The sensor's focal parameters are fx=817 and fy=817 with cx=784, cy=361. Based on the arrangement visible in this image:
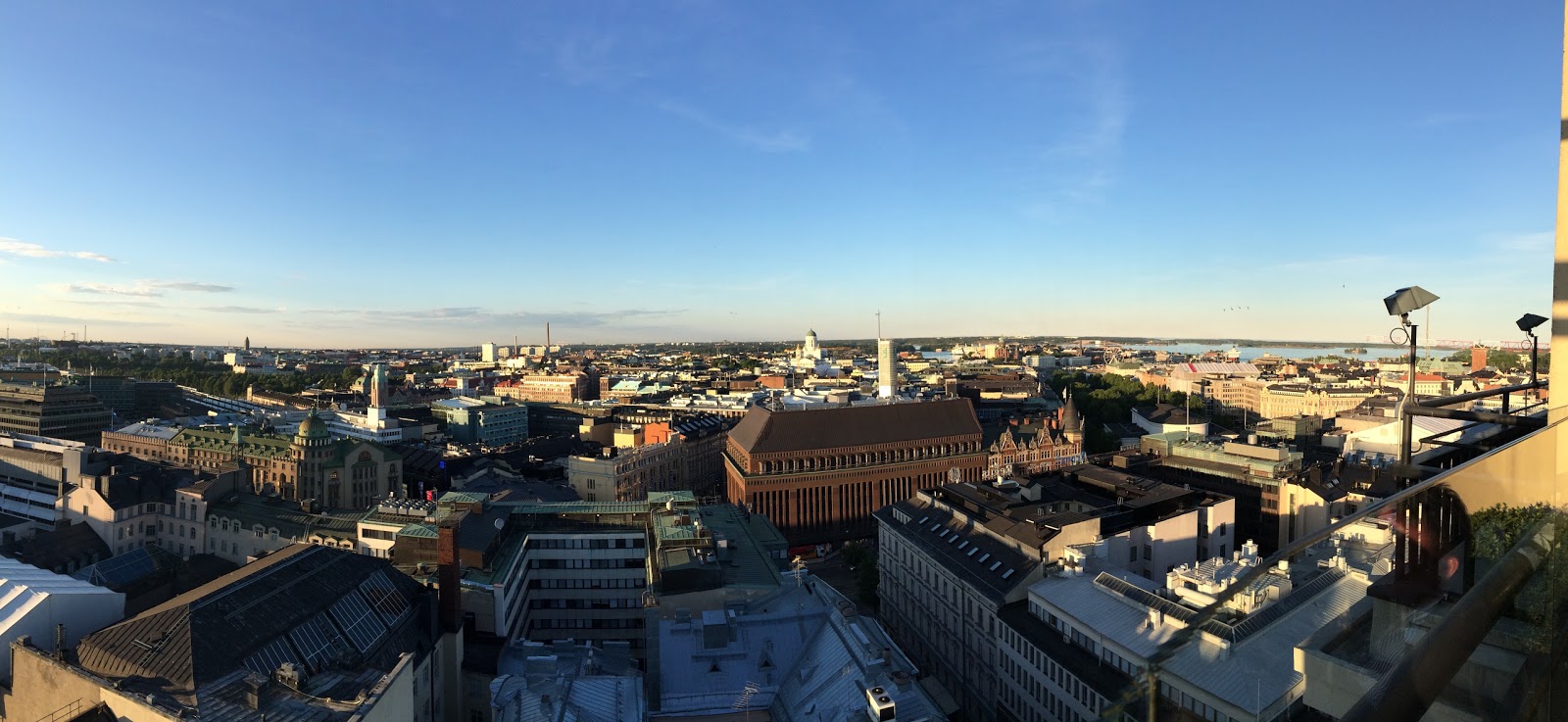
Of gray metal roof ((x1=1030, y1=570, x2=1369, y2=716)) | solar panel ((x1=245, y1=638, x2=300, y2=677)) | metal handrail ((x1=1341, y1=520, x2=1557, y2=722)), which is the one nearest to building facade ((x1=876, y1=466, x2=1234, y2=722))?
gray metal roof ((x1=1030, y1=570, x2=1369, y2=716))

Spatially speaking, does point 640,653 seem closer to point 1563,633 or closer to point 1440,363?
point 1563,633

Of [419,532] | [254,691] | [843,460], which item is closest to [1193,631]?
[254,691]

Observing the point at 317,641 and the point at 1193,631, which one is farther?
the point at 317,641

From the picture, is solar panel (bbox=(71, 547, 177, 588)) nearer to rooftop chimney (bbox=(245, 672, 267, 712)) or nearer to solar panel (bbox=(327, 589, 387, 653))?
solar panel (bbox=(327, 589, 387, 653))

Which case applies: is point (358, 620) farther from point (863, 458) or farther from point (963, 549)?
point (863, 458)

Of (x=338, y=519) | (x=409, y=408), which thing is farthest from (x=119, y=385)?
(x=338, y=519)
